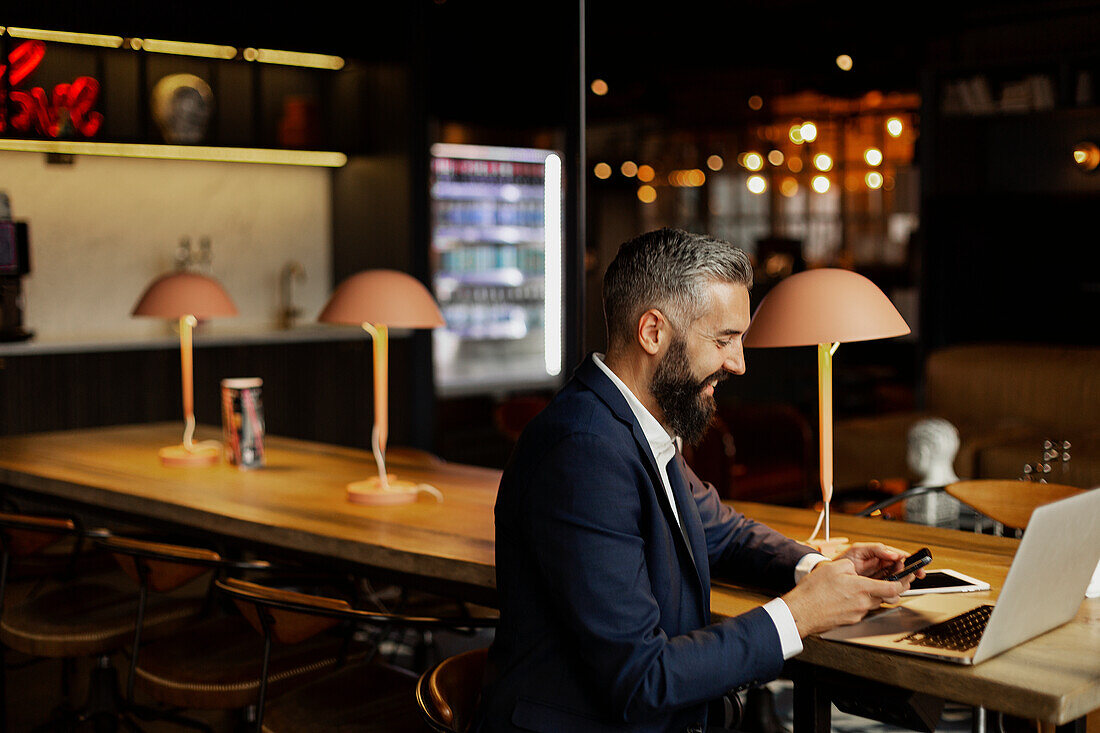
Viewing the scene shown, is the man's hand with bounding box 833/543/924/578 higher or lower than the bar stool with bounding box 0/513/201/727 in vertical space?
higher

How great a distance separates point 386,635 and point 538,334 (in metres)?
4.73

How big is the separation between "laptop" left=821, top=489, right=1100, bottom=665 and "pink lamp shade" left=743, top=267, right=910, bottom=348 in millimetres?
526

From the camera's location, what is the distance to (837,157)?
11.7 meters

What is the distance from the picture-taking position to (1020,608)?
68.7 inches

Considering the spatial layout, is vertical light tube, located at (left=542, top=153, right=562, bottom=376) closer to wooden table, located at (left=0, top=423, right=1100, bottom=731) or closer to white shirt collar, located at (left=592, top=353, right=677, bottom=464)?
wooden table, located at (left=0, top=423, right=1100, bottom=731)

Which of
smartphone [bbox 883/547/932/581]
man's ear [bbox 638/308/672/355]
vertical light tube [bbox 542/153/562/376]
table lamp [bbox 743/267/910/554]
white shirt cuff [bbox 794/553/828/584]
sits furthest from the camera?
vertical light tube [bbox 542/153/562/376]

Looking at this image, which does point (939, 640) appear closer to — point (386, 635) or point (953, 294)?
point (386, 635)

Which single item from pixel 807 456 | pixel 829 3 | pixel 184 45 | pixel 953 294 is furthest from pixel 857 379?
pixel 184 45

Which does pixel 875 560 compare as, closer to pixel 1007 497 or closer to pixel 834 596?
pixel 834 596

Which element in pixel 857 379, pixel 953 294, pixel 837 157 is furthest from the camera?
pixel 837 157

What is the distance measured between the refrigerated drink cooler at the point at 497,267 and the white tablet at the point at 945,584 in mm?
5892

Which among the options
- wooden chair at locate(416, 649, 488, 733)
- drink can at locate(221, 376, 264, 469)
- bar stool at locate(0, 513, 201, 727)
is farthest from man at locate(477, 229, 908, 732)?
drink can at locate(221, 376, 264, 469)

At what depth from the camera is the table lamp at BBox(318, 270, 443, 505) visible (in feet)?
9.64

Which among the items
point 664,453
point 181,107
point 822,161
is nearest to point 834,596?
point 664,453
